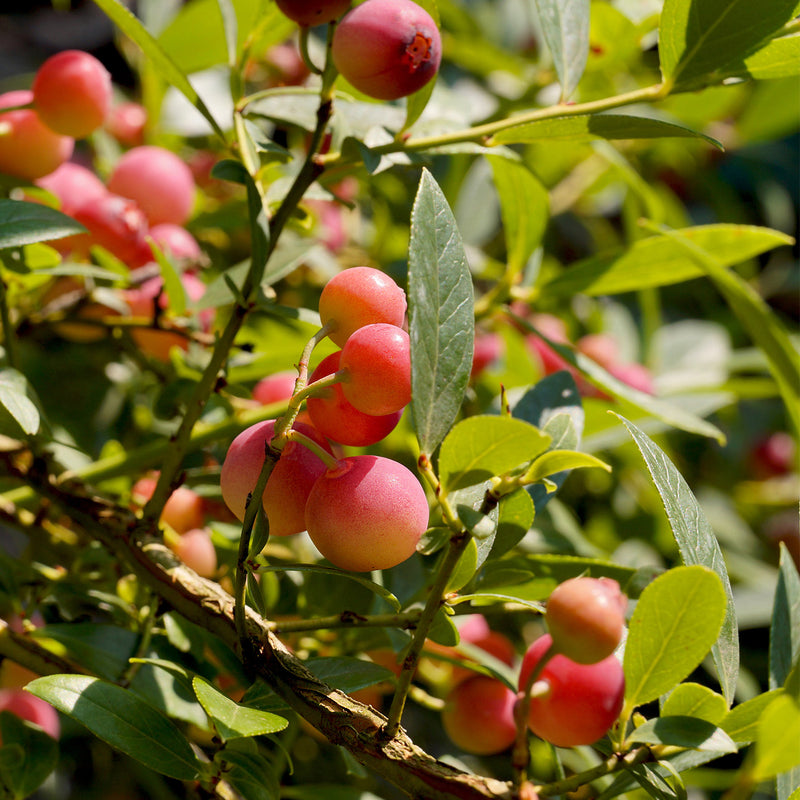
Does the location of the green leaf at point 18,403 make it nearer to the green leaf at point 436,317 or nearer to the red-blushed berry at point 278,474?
the red-blushed berry at point 278,474

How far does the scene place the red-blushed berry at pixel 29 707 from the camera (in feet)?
2.45

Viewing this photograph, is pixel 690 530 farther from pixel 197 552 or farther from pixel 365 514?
pixel 197 552

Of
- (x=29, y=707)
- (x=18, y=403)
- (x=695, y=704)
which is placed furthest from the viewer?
(x=29, y=707)

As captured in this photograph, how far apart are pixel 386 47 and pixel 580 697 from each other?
0.35 m

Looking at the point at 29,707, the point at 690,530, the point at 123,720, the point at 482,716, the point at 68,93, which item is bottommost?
the point at 29,707

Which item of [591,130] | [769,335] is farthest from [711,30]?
[769,335]

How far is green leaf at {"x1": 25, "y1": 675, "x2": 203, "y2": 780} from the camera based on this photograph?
0.42m

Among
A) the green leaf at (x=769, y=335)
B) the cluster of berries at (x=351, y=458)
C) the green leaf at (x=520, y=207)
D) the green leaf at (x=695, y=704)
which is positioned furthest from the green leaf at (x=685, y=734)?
the green leaf at (x=520, y=207)

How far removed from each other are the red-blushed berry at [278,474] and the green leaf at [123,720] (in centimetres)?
11

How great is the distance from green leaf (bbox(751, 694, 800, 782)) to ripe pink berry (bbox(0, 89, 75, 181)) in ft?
2.19

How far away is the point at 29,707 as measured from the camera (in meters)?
0.75

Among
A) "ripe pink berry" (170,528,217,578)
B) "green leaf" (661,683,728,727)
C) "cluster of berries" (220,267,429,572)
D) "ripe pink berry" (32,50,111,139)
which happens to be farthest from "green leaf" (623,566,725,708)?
"ripe pink berry" (32,50,111,139)

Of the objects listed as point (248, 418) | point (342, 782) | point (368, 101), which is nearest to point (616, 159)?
point (368, 101)

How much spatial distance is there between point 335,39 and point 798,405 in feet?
1.28
